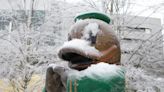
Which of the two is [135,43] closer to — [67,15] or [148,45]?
[148,45]

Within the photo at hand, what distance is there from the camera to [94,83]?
2.32 m

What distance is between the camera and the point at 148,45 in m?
10.1

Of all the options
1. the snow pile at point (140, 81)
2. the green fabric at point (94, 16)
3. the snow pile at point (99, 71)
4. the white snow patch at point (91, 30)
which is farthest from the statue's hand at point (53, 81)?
the snow pile at point (140, 81)

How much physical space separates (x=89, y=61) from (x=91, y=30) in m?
0.26

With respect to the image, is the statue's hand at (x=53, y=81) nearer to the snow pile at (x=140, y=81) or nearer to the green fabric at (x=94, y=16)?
the green fabric at (x=94, y=16)

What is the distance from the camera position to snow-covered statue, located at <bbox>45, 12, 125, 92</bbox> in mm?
2354

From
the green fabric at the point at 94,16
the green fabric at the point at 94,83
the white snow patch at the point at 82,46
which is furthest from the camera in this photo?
the green fabric at the point at 94,16

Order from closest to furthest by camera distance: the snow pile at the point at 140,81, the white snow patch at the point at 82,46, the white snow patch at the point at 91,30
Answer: the white snow patch at the point at 82,46, the white snow patch at the point at 91,30, the snow pile at the point at 140,81

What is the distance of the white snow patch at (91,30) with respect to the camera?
260 cm

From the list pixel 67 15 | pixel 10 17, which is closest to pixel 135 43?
pixel 67 15

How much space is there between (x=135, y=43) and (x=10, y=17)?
443 centimetres

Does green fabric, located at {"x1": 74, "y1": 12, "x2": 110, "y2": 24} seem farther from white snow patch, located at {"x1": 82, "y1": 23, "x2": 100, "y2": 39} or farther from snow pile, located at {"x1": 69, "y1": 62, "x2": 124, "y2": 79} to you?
snow pile, located at {"x1": 69, "y1": 62, "x2": 124, "y2": 79}

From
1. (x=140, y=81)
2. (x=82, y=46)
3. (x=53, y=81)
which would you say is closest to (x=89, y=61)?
(x=82, y=46)

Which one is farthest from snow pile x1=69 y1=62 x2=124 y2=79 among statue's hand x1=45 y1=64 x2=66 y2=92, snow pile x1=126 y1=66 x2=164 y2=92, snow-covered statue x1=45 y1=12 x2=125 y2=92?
snow pile x1=126 y1=66 x2=164 y2=92
